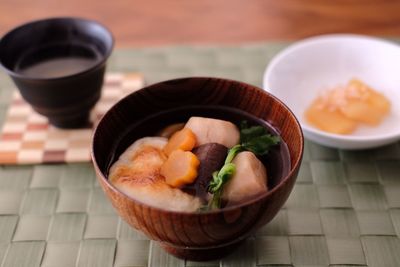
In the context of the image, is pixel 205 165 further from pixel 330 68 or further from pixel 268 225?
pixel 330 68

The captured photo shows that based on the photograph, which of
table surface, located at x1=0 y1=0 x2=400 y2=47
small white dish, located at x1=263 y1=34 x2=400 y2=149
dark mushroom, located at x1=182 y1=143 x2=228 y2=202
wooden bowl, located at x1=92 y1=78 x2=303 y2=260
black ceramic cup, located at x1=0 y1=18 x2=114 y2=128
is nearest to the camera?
wooden bowl, located at x1=92 y1=78 x2=303 y2=260

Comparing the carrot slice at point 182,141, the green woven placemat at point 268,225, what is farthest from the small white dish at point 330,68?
the carrot slice at point 182,141

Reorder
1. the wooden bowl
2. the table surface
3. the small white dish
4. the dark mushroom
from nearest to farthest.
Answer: the wooden bowl → the dark mushroom → the small white dish → the table surface

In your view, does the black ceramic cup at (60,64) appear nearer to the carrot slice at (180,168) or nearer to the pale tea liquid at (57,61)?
the pale tea liquid at (57,61)

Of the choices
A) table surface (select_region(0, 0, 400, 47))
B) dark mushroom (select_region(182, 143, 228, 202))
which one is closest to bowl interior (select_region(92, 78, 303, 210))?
dark mushroom (select_region(182, 143, 228, 202))

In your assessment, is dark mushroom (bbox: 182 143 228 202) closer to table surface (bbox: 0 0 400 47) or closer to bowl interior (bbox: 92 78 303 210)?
bowl interior (bbox: 92 78 303 210)

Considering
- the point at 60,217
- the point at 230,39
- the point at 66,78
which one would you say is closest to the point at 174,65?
the point at 230,39

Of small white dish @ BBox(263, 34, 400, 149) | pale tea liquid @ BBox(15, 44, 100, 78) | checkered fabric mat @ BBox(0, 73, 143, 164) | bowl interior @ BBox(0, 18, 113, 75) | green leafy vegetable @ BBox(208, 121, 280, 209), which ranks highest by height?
green leafy vegetable @ BBox(208, 121, 280, 209)
